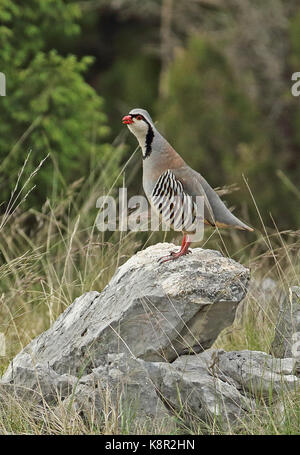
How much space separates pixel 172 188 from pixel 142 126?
40cm

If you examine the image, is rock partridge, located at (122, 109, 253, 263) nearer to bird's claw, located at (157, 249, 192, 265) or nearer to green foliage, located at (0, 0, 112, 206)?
bird's claw, located at (157, 249, 192, 265)

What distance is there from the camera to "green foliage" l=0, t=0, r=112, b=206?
7668 mm

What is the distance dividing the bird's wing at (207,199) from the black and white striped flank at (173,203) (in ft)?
0.11

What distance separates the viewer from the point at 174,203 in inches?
169

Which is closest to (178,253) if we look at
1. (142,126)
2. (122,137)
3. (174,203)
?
(174,203)

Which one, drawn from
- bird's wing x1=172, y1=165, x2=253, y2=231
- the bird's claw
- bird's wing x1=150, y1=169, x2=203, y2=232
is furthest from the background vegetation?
the bird's claw

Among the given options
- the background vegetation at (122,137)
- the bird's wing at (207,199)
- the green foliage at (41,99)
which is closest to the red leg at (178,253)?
the bird's wing at (207,199)

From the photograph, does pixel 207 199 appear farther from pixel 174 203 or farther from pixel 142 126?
pixel 142 126

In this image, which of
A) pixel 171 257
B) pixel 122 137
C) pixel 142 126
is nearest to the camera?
pixel 171 257

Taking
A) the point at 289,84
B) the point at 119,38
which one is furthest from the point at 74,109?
the point at 119,38

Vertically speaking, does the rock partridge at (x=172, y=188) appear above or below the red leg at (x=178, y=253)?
above

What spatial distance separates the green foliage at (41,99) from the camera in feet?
25.2

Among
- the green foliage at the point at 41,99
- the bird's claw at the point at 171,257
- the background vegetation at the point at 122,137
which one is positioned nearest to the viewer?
the bird's claw at the point at 171,257

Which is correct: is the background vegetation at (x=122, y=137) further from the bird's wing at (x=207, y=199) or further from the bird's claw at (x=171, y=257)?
the bird's claw at (x=171, y=257)
